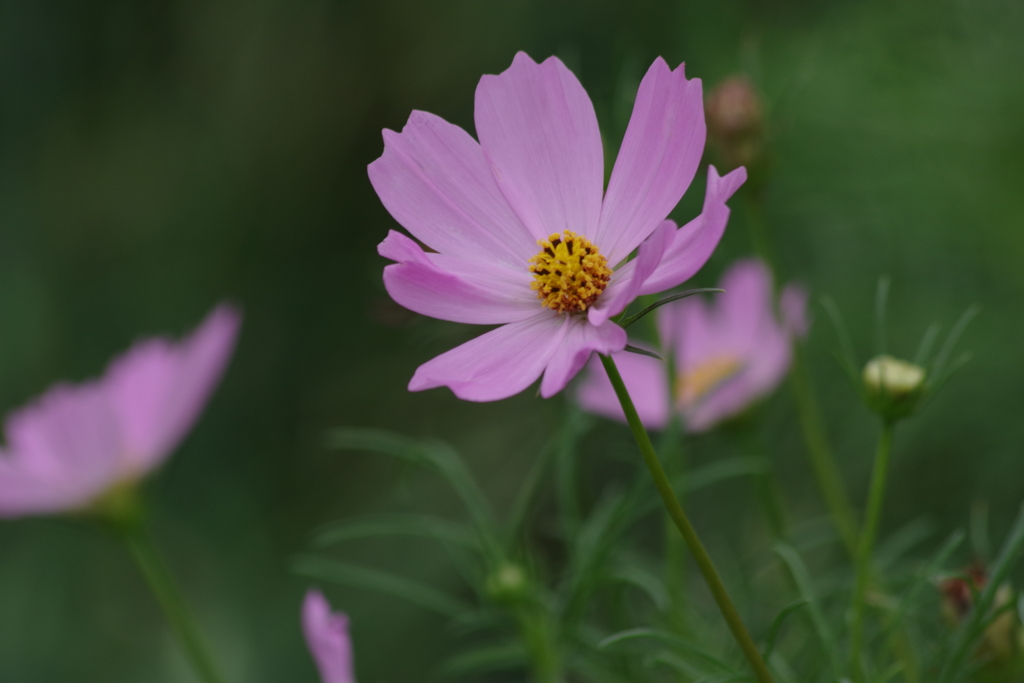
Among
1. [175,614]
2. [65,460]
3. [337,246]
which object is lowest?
[175,614]

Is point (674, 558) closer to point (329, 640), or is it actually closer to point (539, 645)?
point (539, 645)

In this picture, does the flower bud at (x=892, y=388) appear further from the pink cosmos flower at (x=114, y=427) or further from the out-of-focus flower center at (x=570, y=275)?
the pink cosmos flower at (x=114, y=427)

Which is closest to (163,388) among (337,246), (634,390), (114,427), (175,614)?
(114,427)

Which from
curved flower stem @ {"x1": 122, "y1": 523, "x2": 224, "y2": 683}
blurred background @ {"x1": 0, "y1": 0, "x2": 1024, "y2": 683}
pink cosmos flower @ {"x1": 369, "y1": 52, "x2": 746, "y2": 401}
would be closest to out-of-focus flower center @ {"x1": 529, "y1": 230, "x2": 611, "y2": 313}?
pink cosmos flower @ {"x1": 369, "y1": 52, "x2": 746, "y2": 401}

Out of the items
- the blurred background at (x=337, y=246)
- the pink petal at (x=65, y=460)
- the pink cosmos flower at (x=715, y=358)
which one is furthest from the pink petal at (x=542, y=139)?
the blurred background at (x=337, y=246)

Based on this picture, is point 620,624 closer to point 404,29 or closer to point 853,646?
point 853,646

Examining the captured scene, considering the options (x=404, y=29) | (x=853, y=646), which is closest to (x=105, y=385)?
(x=853, y=646)
